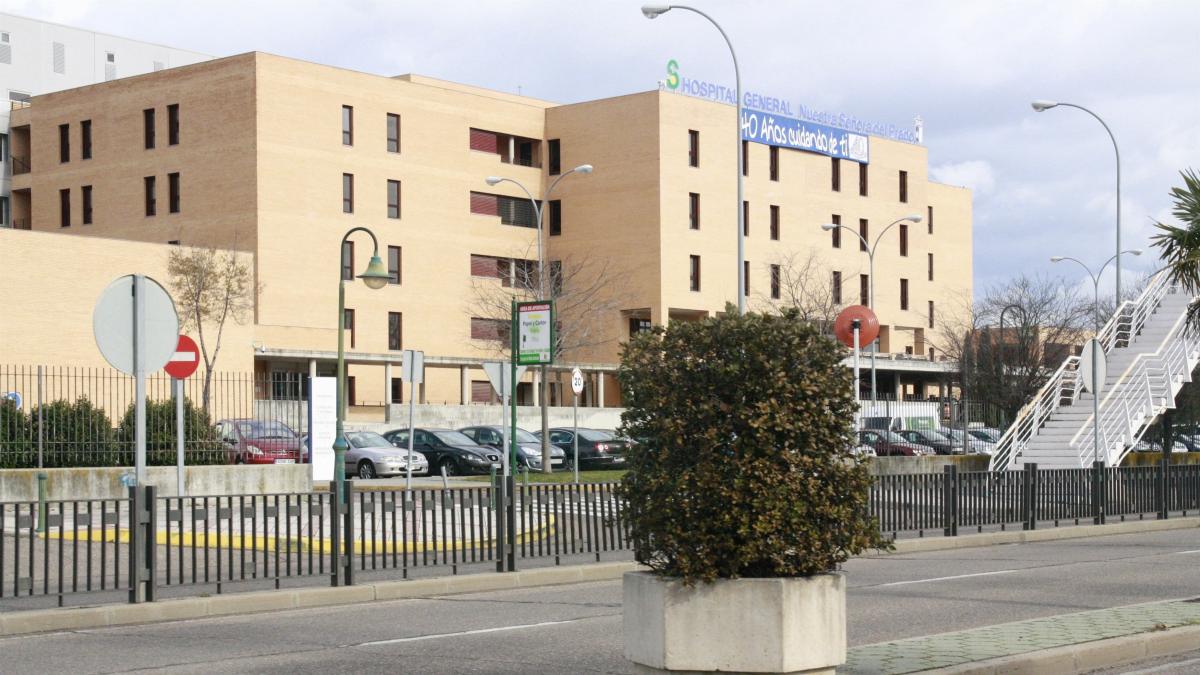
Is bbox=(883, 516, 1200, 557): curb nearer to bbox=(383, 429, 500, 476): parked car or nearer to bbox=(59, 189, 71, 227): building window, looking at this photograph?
bbox=(383, 429, 500, 476): parked car

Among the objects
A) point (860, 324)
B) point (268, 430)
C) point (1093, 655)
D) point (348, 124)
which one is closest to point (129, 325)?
point (1093, 655)

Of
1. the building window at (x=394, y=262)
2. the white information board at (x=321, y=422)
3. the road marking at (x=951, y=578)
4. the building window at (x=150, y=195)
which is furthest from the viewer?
the building window at (x=394, y=262)

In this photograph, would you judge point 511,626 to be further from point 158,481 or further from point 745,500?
point 158,481

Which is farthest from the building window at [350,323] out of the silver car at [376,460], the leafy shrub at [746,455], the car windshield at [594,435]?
the leafy shrub at [746,455]

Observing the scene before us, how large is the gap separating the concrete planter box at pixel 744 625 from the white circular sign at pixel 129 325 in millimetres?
7479

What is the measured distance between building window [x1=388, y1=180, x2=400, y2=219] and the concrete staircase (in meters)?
37.9

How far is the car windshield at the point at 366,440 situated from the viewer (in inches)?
1656

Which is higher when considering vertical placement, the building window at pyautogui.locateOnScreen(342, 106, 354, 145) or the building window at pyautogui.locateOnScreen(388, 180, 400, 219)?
the building window at pyautogui.locateOnScreen(342, 106, 354, 145)

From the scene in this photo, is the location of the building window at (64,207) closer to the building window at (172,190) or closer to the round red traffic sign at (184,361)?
the building window at (172,190)

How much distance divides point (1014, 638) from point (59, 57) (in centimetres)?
9159

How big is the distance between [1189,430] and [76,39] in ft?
229

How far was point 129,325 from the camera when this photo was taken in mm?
14180

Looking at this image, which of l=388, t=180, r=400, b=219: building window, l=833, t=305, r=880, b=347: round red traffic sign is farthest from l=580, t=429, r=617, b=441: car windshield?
l=388, t=180, r=400, b=219: building window

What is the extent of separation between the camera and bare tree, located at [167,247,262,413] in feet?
179
